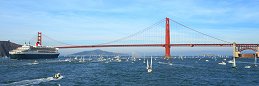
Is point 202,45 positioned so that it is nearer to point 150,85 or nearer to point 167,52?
point 167,52

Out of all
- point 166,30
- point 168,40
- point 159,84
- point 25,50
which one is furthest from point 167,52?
point 159,84

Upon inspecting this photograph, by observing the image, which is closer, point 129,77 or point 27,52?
point 129,77

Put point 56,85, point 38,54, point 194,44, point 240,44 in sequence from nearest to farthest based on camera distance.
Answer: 1. point 56,85
2. point 194,44
3. point 240,44
4. point 38,54

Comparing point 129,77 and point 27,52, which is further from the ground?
point 27,52

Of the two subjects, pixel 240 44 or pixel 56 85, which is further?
pixel 240 44

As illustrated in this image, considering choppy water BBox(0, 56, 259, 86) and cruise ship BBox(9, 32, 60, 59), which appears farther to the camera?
cruise ship BBox(9, 32, 60, 59)

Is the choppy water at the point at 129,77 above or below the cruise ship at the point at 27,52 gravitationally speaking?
below

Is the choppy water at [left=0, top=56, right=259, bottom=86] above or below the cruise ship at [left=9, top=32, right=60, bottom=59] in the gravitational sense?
below

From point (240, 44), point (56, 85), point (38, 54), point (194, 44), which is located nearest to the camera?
point (56, 85)

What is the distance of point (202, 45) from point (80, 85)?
117m

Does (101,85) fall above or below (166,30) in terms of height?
below

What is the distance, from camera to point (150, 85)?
177 ft

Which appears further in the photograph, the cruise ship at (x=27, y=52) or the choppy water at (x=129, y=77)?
the cruise ship at (x=27, y=52)

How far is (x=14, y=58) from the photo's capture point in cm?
18312
